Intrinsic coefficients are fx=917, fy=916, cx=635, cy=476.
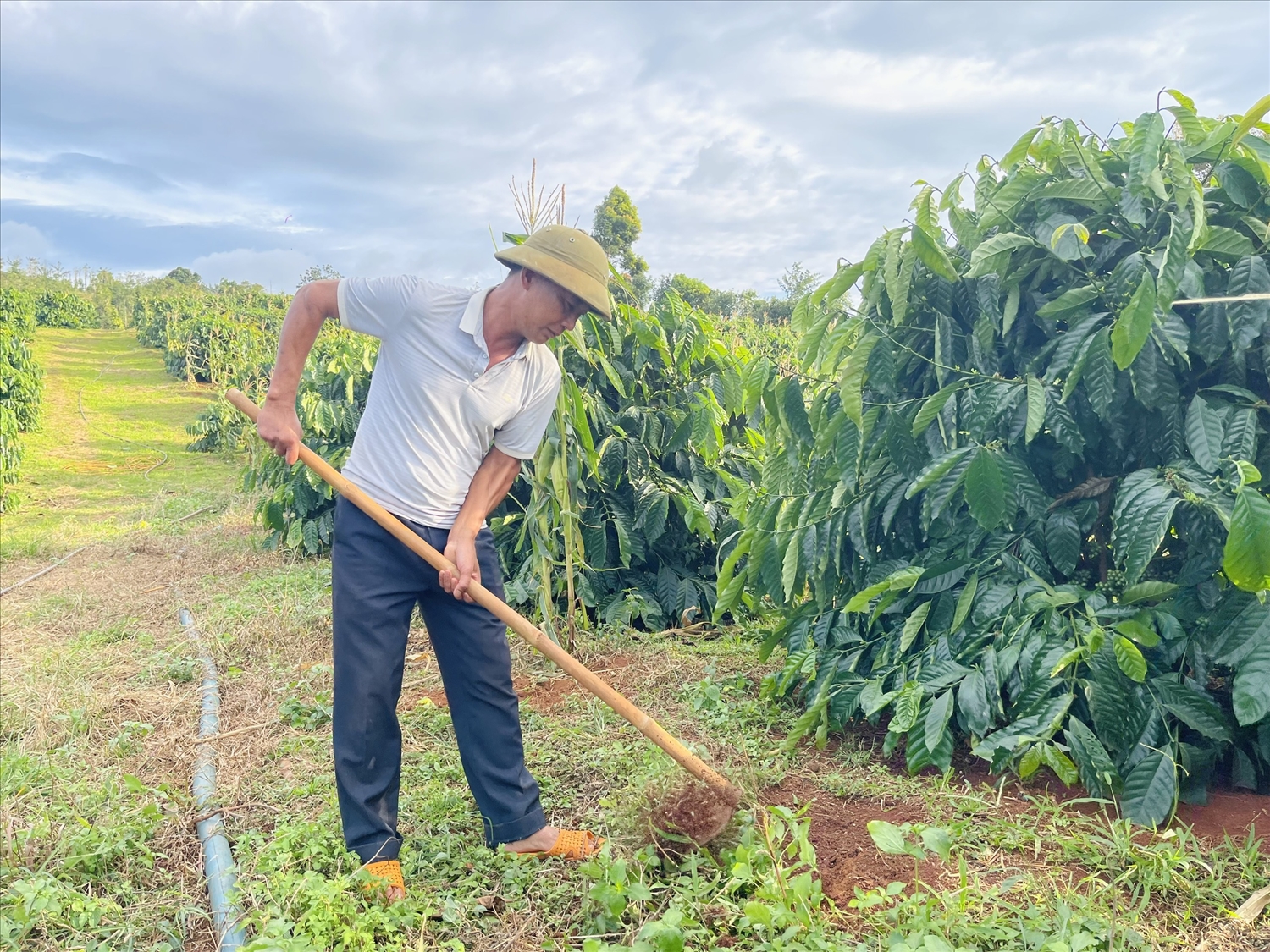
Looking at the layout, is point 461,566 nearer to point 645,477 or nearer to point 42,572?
point 645,477

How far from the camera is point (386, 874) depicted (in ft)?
7.27

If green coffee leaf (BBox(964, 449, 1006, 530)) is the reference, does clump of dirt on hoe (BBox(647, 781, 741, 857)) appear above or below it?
below

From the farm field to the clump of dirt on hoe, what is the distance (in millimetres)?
53

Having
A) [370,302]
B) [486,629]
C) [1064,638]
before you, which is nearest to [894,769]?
[1064,638]

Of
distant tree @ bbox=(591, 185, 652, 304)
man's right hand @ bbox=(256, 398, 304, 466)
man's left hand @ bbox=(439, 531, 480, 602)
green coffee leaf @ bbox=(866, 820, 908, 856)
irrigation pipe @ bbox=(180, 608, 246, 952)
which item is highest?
distant tree @ bbox=(591, 185, 652, 304)

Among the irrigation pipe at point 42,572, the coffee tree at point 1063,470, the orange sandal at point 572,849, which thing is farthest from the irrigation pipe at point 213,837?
the irrigation pipe at point 42,572

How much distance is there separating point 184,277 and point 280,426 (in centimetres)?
5725

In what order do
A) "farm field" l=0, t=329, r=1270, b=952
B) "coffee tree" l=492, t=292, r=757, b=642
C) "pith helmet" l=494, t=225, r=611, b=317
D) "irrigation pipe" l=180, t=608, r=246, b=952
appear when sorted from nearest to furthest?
"farm field" l=0, t=329, r=1270, b=952 → "irrigation pipe" l=180, t=608, r=246, b=952 → "pith helmet" l=494, t=225, r=611, b=317 → "coffee tree" l=492, t=292, r=757, b=642

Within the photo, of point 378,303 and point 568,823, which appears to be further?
point 568,823

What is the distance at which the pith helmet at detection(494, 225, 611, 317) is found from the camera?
7.08 ft

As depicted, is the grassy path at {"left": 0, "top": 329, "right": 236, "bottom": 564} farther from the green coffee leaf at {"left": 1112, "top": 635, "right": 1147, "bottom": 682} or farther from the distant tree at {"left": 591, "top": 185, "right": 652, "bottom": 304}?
the distant tree at {"left": 591, "top": 185, "right": 652, "bottom": 304}

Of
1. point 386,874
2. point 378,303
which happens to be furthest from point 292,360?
point 386,874

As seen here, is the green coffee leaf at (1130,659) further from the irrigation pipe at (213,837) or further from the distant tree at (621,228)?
the distant tree at (621,228)

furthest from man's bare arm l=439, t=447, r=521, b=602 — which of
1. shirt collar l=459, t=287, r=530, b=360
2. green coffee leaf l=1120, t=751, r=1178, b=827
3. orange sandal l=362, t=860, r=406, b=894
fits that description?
green coffee leaf l=1120, t=751, r=1178, b=827
